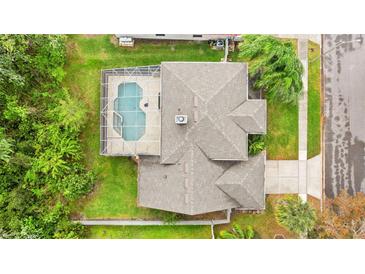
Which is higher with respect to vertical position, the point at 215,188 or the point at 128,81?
the point at 128,81

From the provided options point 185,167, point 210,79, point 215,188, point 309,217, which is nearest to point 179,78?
point 210,79

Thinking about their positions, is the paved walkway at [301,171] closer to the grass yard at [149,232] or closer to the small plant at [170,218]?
the grass yard at [149,232]

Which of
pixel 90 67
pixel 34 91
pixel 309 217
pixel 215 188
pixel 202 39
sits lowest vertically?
pixel 309 217

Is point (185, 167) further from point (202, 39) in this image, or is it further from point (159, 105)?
point (202, 39)

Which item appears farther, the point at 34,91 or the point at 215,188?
the point at 34,91

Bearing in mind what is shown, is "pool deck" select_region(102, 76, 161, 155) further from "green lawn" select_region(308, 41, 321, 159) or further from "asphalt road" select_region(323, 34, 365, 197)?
"asphalt road" select_region(323, 34, 365, 197)

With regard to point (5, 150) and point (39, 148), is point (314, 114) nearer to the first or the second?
point (39, 148)

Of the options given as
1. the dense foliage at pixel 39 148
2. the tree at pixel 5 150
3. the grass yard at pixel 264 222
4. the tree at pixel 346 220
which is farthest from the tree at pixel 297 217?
the tree at pixel 5 150

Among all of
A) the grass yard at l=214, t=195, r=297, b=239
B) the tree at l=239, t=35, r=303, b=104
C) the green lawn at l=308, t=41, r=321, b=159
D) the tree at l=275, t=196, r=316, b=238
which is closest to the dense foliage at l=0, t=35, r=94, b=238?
the grass yard at l=214, t=195, r=297, b=239
